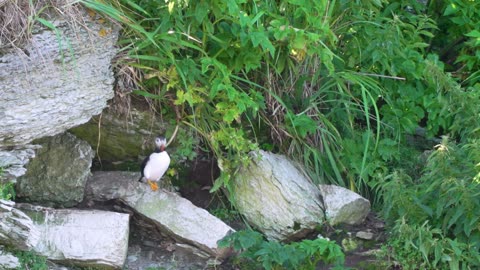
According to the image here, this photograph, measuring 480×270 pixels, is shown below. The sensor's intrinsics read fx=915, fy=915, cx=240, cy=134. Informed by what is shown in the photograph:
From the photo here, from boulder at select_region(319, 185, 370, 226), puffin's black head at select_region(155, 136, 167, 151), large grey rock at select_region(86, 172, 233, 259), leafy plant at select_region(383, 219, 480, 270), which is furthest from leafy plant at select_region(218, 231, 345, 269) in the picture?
puffin's black head at select_region(155, 136, 167, 151)

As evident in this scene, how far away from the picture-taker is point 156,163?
627cm

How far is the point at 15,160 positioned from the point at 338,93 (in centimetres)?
255

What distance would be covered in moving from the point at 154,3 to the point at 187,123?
90 cm

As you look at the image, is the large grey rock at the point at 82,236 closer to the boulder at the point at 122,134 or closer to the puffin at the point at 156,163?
the puffin at the point at 156,163

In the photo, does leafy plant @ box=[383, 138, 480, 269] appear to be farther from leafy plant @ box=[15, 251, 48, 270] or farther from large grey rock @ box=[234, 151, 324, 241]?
leafy plant @ box=[15, 251, 48, 270]

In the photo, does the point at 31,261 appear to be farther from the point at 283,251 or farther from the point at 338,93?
the point at 338,93

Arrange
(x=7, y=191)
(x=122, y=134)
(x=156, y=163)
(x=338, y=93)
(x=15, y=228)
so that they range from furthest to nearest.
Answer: (x=338, y=93), (x=122, y=134), (x=156, y=163), (x=7, y=191), (x=15, y=228)

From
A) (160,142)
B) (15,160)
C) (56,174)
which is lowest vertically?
(56,174)

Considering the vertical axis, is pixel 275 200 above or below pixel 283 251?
below

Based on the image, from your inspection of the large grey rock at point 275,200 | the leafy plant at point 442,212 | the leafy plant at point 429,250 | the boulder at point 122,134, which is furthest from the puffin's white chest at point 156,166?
the leafy plant at point 429,250

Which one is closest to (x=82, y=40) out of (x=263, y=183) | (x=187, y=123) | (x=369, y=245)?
(x=187, y=123)

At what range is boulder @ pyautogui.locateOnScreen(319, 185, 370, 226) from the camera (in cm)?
648

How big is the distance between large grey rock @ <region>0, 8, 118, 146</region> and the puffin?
487 mm

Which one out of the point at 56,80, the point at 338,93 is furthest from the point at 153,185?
the point at 338,93
